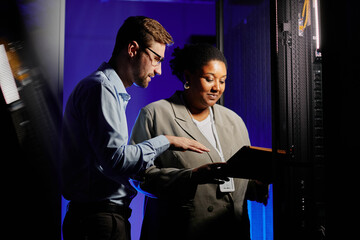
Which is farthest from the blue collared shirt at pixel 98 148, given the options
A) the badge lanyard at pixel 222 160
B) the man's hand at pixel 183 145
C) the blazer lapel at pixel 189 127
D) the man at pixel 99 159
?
the badge lanyard at pixel 222 160

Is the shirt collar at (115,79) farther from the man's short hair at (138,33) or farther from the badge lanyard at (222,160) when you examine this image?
the badge lanyard at (222,160)

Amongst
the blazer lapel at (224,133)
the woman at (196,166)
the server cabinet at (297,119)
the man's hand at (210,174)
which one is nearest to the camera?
the server cabinet at (297,119)

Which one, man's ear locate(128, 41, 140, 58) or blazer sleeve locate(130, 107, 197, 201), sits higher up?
man's ear locate(128, 41, 140, 58)

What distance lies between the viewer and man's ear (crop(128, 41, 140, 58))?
172cm

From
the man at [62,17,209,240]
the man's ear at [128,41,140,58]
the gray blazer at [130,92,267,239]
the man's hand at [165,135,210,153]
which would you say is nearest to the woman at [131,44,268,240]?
the gray blazer at [130,92,267,239]

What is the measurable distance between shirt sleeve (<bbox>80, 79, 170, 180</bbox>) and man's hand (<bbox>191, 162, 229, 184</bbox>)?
0.29 meters

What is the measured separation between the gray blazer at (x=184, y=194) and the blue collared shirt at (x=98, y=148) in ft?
0.81

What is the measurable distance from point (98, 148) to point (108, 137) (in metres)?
0.07

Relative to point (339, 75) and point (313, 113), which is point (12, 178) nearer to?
point (313, 113)

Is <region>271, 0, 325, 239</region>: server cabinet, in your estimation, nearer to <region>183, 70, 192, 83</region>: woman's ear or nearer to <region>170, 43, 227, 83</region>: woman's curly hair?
<region>170, 43, 227, 83</region>: woman's curly hair

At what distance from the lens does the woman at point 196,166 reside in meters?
1.78

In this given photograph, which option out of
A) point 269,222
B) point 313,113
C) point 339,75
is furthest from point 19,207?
point 339,75

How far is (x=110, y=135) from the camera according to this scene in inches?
56.3

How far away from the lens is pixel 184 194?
5.64 ft
